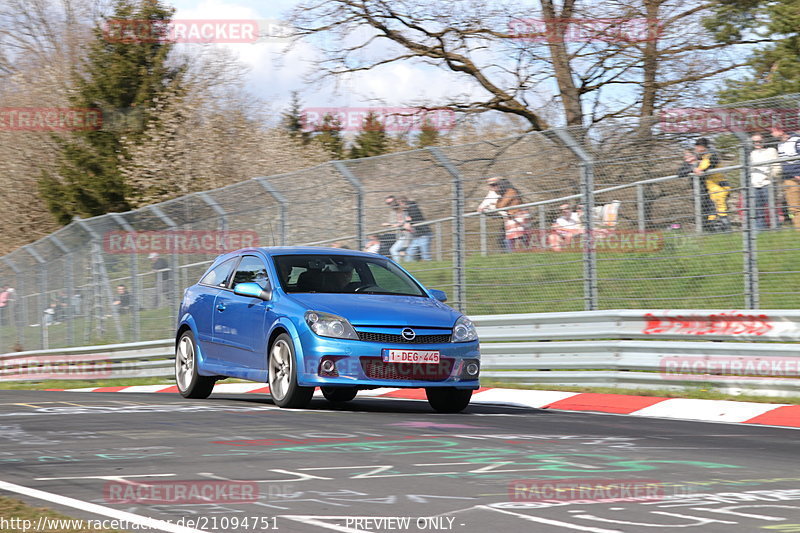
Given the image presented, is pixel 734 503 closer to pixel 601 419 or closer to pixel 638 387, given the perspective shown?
pixel 601 419

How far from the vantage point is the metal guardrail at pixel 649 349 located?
11125 millimetres

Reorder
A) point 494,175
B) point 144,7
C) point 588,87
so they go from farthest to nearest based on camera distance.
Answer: point 144,7 < point 588,87 < point 494,175

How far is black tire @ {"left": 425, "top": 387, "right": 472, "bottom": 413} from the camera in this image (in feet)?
36.2

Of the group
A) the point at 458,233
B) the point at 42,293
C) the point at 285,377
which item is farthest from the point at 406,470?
the point at 42,293

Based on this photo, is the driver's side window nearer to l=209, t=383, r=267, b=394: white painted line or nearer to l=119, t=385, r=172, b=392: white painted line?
l=209, t=383, r=267, b=394: white painted line

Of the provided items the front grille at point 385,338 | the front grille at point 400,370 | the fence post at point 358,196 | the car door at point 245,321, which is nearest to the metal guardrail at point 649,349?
the fence post at point 358,196

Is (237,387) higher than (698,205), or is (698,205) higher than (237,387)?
(698,205)

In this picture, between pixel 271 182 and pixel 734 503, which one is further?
pixel 271 182

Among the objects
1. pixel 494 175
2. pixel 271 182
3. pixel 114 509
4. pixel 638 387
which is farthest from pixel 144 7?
pixel 114 509

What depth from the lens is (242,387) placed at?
1628 cm

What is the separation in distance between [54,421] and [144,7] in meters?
40.0

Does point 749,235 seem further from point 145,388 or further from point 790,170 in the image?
point 145,388

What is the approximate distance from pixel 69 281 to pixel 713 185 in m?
15.4

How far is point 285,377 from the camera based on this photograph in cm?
1081
